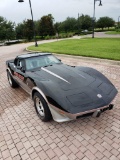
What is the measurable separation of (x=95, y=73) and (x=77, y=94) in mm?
1392

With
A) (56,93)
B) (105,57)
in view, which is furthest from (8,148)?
(105,57)

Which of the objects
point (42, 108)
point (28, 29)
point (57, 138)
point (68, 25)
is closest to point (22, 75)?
point (42, 108)

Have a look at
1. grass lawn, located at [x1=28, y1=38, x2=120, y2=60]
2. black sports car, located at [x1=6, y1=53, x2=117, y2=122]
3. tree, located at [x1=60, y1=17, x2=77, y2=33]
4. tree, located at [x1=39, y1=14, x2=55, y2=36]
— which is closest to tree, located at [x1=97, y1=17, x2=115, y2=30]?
tree, located at [x1=60, y1=17, x2=77, y2=33]

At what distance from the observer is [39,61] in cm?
537

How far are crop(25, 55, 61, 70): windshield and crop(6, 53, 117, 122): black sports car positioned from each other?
0.10 feet

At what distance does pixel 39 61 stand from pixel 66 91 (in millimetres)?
2108

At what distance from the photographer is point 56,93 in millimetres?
3541

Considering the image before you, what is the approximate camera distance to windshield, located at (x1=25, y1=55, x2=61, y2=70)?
5.18 meters

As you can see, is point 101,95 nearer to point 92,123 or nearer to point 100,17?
point 92,123

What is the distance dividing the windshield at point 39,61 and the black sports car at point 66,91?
0.03 meters

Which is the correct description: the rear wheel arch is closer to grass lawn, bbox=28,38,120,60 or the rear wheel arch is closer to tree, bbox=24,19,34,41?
grass lawn, bbox=28,38,120,60

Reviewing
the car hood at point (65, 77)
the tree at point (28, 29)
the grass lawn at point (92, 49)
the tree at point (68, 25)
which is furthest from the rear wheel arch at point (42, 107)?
the tree at point (68, 25)

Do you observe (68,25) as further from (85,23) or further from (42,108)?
(42,108)

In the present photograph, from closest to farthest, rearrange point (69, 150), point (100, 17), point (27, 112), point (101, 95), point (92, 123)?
point (69, 150), point (101, 95), point (92, 123), point (27, 112), point (100, 17)
